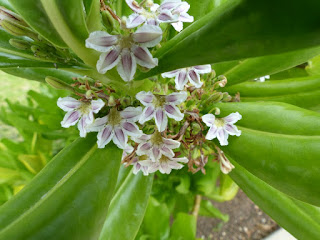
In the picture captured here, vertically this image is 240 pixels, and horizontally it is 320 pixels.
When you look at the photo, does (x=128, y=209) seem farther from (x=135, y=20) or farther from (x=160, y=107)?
(x=135, y=20)

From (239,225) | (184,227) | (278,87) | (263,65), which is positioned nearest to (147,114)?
(263,65)

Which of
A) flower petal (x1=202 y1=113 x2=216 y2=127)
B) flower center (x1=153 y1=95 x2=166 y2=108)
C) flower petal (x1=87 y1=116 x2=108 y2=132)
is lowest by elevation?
flower petal (x1=202 y1=113 x2=216 y2=127)

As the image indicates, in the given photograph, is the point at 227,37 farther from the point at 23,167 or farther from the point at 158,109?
the point at 23,167

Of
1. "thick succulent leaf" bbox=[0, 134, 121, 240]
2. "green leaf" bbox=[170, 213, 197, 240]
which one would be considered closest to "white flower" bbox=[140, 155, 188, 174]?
"thick succulent leaf" bbox=[0, 134, 121, 240]

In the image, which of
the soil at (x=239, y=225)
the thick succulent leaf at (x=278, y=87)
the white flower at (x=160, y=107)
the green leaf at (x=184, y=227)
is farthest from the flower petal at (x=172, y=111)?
the soil at (x=239, y=225)

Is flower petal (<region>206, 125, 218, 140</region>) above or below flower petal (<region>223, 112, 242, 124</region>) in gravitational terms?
below

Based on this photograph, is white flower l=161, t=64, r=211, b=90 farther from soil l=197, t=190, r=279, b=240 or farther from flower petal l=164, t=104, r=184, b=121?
soil l=197, t=190, r=279, b=240

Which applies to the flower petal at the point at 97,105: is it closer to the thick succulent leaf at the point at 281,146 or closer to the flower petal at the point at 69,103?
the flower petal at the point at 69,103
